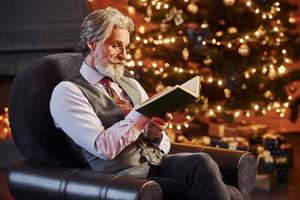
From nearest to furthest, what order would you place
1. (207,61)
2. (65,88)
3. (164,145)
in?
(65,88), (164,145), (207,61)

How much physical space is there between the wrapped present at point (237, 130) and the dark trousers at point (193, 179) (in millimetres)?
1955

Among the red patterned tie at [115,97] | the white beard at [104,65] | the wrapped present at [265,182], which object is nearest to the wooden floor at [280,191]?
the wrapped present at [265,182]

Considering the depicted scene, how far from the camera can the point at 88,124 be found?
2113 millimetres

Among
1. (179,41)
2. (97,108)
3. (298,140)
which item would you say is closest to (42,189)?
(97,108)

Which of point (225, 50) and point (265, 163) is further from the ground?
point (225, 50)

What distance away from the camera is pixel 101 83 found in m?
2.30

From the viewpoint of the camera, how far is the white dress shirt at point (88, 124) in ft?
6.80

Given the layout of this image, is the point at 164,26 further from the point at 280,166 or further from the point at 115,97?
the point at 115,97

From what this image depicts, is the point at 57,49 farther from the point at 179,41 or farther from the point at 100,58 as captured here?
the point at 100,58

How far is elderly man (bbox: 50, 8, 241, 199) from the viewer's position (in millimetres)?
2082

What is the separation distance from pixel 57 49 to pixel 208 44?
1.08 meters

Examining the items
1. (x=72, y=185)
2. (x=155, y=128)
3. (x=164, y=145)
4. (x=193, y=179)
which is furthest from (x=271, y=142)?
(x=72, y=185)

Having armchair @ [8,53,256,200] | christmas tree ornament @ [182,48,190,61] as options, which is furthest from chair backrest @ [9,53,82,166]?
christmas tree ornament @ [182,48,190,61]

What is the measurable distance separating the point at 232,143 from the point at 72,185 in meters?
2.03
